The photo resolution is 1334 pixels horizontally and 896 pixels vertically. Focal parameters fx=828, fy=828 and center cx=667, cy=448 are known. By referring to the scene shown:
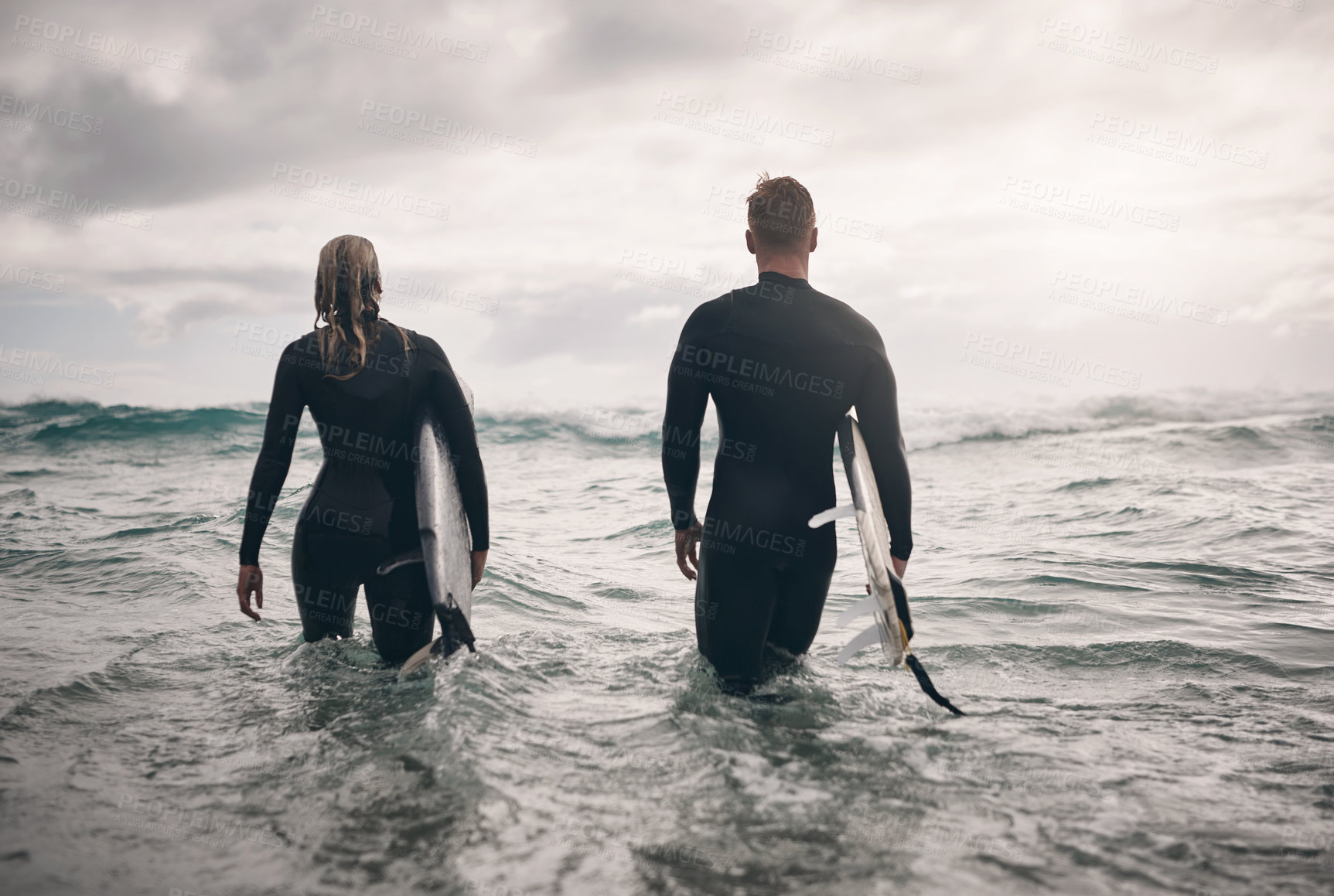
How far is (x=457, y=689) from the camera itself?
382 centimetres

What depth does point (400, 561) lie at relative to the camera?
3643 mm

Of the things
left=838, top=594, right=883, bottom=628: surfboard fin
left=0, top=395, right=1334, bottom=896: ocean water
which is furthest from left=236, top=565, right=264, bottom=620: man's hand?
left=838, top=594, right=883, bottom=628: surfboard fin

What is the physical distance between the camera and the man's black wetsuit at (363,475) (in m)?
3.60

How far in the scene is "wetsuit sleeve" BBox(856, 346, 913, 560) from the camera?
11.5ft

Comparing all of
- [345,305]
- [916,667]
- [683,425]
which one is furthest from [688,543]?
[345,305]

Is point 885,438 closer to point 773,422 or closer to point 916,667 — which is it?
point 773,422

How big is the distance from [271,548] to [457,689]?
5.97 meters

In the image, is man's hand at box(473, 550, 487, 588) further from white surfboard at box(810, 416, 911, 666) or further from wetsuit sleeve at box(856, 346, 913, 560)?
wetsuit sleeve at box(856, 346, 913, 560)

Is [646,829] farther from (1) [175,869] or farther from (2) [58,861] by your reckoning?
(2) [58,861]

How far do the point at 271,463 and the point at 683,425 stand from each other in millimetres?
1872

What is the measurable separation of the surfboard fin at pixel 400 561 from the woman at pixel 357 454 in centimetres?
4

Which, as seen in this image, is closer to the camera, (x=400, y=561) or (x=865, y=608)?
(x=865, y=608)

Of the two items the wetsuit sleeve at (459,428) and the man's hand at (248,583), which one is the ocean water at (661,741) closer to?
the man's hand at (248,583)

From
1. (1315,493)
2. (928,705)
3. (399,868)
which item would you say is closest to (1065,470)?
(1315,493)
